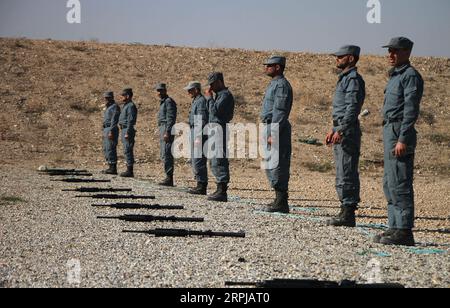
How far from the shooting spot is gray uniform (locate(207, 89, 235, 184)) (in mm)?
12742

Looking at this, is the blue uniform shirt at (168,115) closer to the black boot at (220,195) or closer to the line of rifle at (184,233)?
the black boot at (220,195)

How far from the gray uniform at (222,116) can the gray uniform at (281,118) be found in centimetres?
174

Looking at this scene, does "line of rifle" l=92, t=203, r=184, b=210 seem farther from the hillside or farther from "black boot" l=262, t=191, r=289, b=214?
the hillside

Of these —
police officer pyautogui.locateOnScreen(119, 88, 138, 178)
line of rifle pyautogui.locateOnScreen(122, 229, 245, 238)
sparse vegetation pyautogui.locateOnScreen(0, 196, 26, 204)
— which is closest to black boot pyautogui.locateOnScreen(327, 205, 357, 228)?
line of rifle pyautogui.locateOnScreen(122, 229, 245, 238)

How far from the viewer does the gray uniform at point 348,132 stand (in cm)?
934

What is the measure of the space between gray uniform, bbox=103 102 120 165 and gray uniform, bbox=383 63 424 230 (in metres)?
11.3

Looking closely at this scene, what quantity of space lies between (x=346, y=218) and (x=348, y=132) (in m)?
1.18

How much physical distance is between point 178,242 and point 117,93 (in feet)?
80.4

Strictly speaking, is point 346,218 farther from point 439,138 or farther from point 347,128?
point 439,138

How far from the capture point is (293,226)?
9.61 m

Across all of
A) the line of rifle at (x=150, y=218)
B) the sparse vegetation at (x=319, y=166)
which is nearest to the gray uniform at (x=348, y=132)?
the line of rifle at (x=150, y=218)
